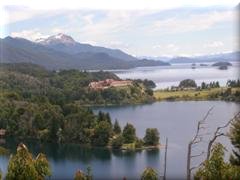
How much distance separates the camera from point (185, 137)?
17859 millimetres

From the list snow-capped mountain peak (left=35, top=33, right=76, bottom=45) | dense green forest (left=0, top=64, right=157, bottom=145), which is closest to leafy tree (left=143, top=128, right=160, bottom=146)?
dense green forest (left=0, top=64, right=157, bottom=145)

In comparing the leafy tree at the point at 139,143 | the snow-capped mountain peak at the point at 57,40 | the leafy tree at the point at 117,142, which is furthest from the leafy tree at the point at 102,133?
the snow-capped mountain peak at the point at 57,40

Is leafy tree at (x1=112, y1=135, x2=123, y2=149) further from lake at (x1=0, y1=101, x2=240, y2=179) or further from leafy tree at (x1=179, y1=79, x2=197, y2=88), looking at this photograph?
leafy tree at (x1=179, y1=79, x2=197, y2=88)

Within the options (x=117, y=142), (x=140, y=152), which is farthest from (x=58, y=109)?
(x=140, y=152)

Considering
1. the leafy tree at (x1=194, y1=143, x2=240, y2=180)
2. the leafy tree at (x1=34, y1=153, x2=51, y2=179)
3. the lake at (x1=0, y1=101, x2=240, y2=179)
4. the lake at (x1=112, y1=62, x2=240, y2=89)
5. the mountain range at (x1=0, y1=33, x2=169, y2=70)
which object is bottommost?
Answer: the lake at (x1=0, y1=101, x2=240, y2=179)

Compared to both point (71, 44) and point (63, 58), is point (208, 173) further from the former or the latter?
point (71, 44)

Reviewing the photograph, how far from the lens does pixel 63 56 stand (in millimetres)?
71750

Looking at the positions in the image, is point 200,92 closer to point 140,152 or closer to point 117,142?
point 117,142

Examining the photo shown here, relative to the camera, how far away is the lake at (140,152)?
13344mm

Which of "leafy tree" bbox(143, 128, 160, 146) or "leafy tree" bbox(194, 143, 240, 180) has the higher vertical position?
"leafy tree" bbox(194, 143, 240, 180)

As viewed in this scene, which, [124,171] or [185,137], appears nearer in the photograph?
[124,171]

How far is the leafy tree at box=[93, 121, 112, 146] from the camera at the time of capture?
18.0m

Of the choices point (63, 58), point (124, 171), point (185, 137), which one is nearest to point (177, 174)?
point (124, 171)

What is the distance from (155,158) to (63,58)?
56.0 meters
